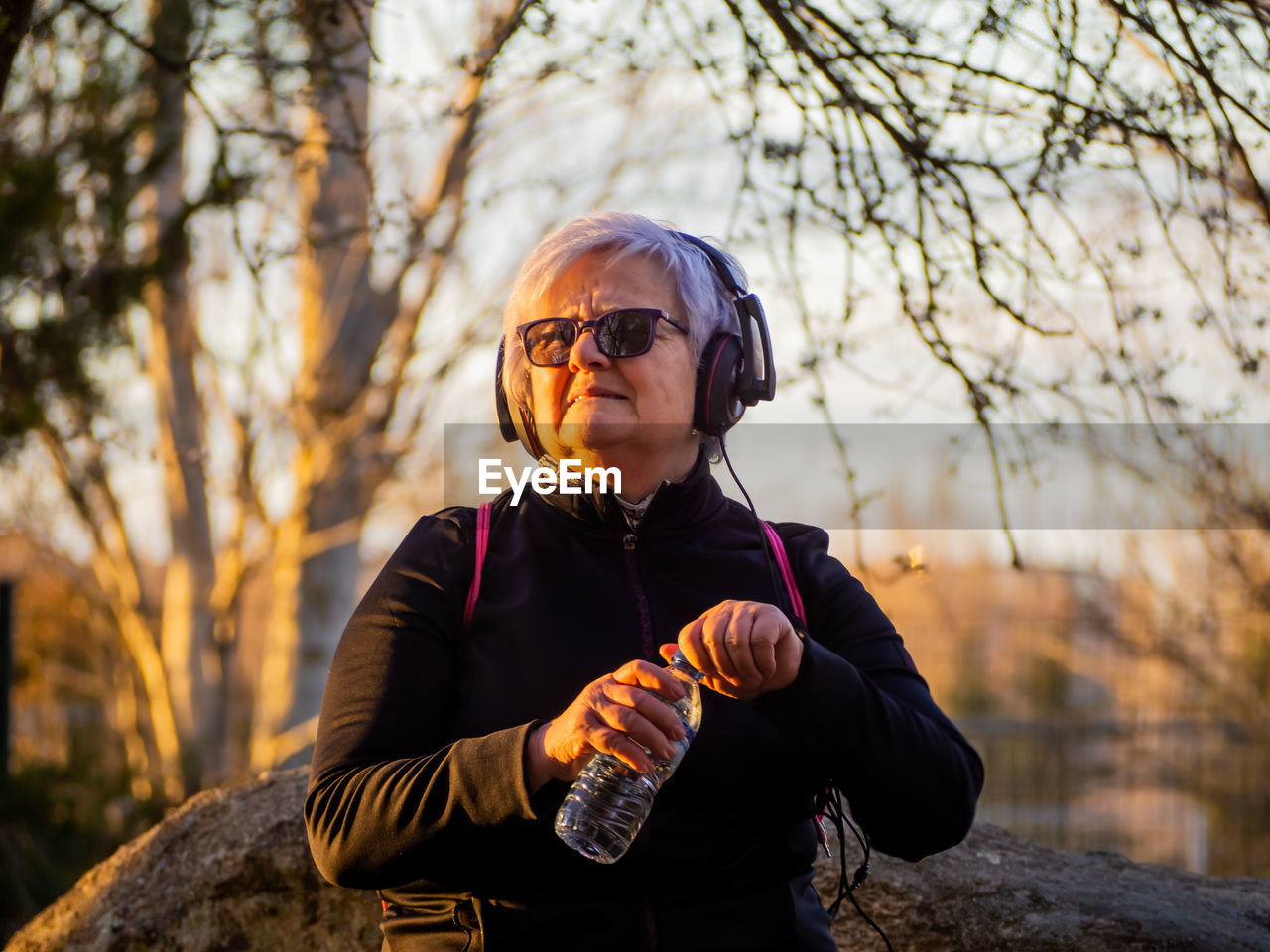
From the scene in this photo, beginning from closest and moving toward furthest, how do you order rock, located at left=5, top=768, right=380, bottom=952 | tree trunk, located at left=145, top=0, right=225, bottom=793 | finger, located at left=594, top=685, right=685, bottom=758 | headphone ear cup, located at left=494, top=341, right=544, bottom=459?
finger, located at left=594, top=685, right=685, bottom=758 → headphone ear cup, located at left=494, top=341, right=544, bottom=459 → rock, located at left=5, top=768, right=380, bottom=952 → tree trunk, located at left=145, top=0, right=225, bottom=793

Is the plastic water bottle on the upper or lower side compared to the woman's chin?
lower

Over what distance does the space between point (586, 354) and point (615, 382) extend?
7 cm

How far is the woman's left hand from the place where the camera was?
149 cm

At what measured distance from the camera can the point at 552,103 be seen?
737 cm

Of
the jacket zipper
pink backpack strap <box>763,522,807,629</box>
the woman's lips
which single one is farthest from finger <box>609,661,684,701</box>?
the woman's lips

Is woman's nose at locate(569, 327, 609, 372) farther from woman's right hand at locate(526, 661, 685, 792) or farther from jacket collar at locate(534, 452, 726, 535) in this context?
woman's right hand at locate(526, 661, 685, 792)

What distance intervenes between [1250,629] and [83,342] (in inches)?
303

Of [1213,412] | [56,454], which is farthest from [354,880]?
[56,454]

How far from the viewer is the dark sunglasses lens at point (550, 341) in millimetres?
1932

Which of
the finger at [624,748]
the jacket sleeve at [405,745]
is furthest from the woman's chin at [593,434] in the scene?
the finger at [624,748]

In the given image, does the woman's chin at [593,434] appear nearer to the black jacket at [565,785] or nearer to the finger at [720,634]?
the black jacket at [565,785]

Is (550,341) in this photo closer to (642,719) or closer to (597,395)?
(597,395)

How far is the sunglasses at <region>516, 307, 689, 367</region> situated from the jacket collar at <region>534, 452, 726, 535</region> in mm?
225

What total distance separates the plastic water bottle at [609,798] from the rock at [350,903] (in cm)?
130
